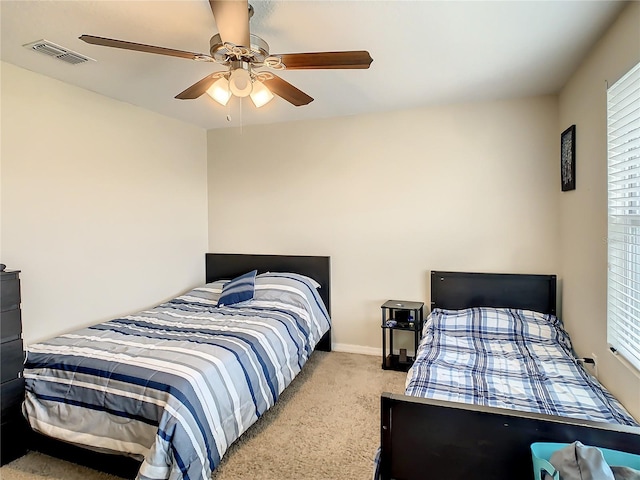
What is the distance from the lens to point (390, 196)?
3641 mm

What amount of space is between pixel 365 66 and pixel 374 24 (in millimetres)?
368

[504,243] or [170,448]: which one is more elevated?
[504,243]

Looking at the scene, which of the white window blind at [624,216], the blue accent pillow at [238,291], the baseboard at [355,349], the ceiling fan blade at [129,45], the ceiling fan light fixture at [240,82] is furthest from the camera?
the baseboard at [355,349]

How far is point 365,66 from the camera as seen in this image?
5.99 feet

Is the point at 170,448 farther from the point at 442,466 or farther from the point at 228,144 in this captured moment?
the point at 228,144

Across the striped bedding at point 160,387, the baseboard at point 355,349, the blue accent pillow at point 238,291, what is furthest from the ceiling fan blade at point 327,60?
the baseboard at point 355,349

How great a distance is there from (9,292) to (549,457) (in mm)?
2727

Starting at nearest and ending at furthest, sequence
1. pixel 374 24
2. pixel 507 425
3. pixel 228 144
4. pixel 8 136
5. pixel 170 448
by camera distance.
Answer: pixel 507 425 < pixel 170 448 < pixel 374 24 < pixel 8 136 < pixel 228 144

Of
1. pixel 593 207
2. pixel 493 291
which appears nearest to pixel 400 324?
pixel 493 291

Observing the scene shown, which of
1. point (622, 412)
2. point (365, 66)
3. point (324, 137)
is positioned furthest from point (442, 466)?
point (324, 137)

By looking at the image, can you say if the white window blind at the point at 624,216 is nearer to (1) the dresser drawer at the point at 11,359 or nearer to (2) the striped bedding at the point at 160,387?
(2) the striped bedding at the point at 160,387

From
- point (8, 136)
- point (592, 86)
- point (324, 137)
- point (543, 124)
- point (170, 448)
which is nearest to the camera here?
point (170, 448)

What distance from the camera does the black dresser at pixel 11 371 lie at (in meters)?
2.08

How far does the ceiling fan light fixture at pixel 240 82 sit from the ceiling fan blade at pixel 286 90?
0.17 m
